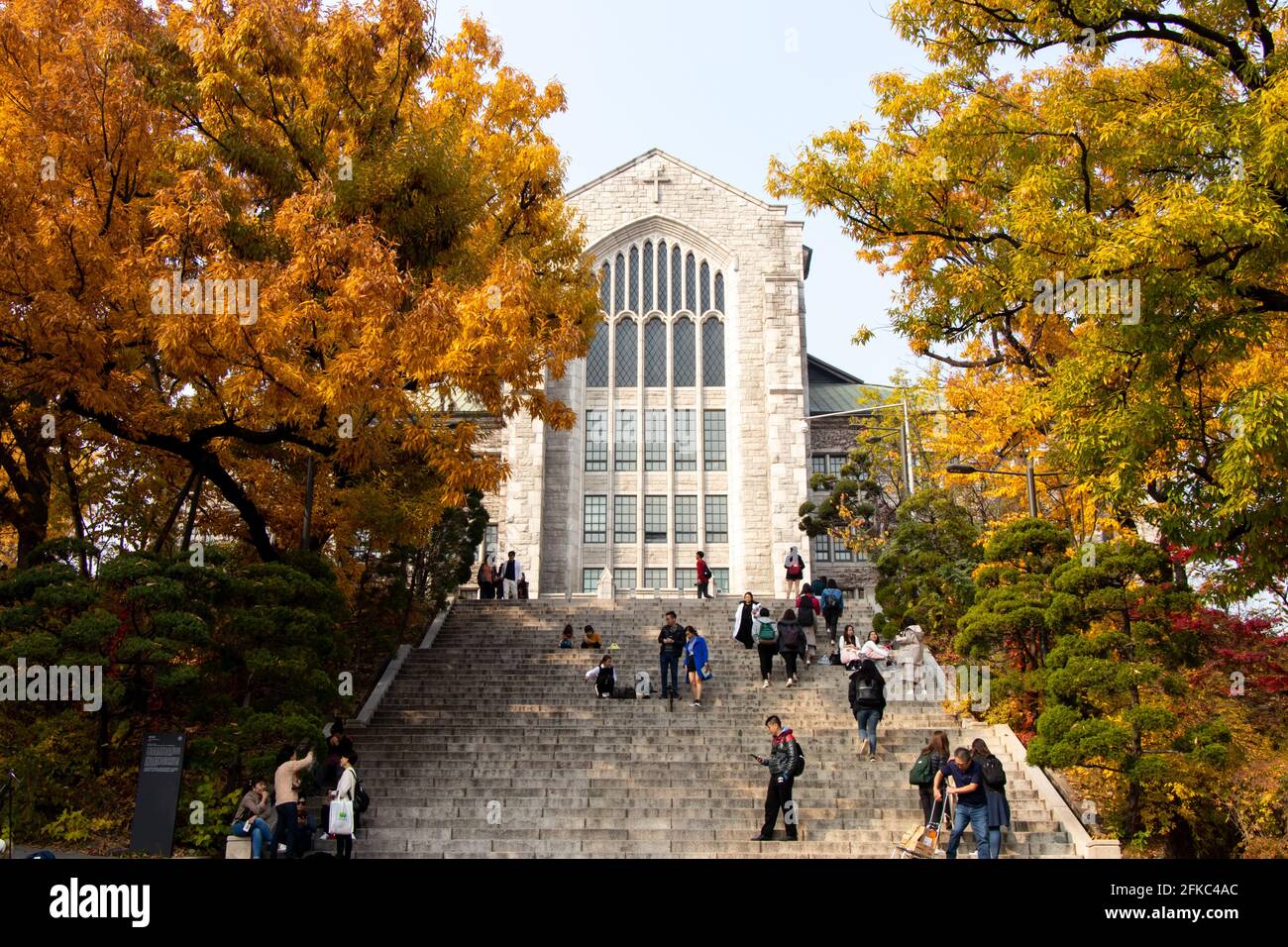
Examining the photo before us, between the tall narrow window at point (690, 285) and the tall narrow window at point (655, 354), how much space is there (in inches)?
40.8

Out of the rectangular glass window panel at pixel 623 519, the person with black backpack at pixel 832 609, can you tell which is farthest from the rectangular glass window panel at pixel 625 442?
the person with black backpack at pixel 832 609

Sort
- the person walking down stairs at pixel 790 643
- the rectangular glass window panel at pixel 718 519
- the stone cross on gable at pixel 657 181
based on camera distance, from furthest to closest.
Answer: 1. the stone cross on gable at pixel 657 181
2. the rectangular glass window panel at pixel 718 519
3. the person walking down stairs at pixel 790 643

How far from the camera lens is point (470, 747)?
1616 cm

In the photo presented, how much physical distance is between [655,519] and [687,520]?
0.95m

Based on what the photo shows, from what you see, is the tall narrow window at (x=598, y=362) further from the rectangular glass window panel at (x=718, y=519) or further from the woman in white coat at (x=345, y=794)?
the woman in white coat at (x=345, y=794)

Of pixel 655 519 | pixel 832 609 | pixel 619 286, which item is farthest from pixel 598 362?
pixel 832 609

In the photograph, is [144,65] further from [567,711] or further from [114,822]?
[567,711]

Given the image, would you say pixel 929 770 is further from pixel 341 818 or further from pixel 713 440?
pixel 713 440

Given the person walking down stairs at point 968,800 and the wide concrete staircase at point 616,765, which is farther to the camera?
the wide concrete staircase at point 616,765

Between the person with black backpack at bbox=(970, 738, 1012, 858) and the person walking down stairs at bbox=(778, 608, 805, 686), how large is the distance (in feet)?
21.4

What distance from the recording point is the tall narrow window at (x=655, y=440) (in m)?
34.5

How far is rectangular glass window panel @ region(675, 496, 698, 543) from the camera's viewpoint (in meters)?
33.9

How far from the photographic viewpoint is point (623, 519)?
112 ft

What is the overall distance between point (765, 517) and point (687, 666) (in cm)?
1563
